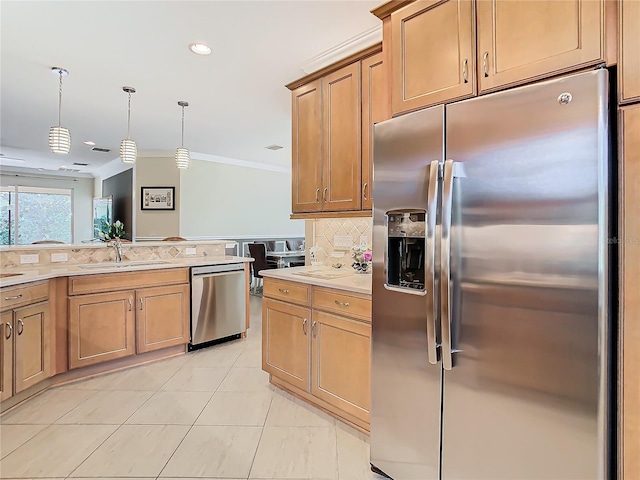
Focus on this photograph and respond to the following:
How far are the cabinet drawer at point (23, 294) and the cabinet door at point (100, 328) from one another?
238 millimetres

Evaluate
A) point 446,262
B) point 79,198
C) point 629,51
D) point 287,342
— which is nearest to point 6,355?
point 287,342

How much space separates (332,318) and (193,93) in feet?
9.51

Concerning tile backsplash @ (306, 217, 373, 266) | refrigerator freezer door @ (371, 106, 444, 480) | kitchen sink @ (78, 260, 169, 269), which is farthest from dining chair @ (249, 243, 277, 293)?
refrigerator freezer door @ (371, 106, 444, 480)

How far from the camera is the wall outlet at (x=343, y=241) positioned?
2.98m

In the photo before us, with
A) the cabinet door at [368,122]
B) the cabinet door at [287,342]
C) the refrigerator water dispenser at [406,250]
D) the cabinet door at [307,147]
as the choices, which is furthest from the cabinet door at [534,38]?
the cabinet door at [287,342]

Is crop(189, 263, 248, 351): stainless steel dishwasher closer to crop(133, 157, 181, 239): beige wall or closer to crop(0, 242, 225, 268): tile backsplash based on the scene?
crop(0, 242, 225, 268): tile backsplash

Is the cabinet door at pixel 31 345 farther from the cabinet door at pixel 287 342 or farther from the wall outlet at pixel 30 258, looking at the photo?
the cabinet door at pixel 287 342

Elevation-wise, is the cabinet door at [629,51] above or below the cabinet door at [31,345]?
above

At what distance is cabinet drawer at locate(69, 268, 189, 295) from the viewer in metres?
2.93

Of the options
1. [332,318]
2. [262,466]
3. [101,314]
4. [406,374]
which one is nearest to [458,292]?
[406,374]

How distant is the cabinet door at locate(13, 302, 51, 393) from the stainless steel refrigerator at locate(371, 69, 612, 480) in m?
2.53

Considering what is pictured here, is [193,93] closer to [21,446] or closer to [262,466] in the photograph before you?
[21,446]

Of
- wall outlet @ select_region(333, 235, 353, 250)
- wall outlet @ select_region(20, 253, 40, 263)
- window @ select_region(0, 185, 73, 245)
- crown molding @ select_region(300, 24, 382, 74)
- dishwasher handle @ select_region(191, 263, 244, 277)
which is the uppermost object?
crown molding @ select_region(300, 24, 382, 74)

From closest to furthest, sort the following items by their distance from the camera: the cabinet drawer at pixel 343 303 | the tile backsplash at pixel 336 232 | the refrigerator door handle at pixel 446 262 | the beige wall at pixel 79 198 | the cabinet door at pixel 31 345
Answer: the refrigerator door handle at pixel 446 262
the cabinet drawer at pixel 343 303
the cabinet door at pixel 31 345
the tile backsplash at pixel 336 232
the beige wall at pixel 79 198
